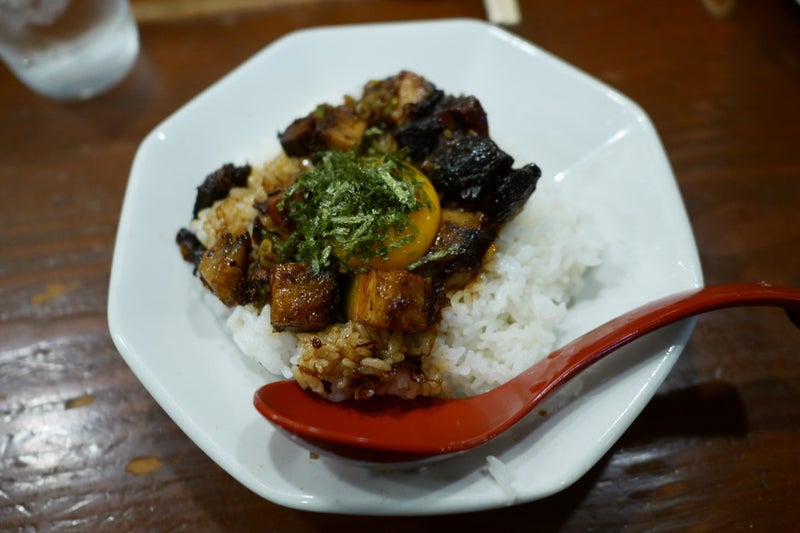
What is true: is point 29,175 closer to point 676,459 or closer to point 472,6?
point 472,6

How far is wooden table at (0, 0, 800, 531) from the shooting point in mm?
2098

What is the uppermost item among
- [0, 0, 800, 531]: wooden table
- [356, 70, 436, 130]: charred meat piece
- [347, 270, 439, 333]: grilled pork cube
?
[356, 70, 436, 130]: charred meat piece

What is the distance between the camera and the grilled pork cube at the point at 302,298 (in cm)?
195

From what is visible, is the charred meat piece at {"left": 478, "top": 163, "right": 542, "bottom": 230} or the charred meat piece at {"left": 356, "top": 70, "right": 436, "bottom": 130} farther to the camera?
the charred meat piece at {"left": 356, "top": 70, "right": 436, "bottom": 130}

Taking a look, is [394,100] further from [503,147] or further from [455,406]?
[455,406]

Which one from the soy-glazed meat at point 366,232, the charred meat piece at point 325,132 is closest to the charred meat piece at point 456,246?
the soy-glazed meat at point 366,232

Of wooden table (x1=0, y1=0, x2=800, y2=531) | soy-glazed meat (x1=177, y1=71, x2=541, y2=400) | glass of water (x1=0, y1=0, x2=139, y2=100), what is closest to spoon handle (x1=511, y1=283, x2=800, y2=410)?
soy-glazed meat (x1=177, y1=71, x2=541, y2=400)

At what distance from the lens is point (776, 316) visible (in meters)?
2.52

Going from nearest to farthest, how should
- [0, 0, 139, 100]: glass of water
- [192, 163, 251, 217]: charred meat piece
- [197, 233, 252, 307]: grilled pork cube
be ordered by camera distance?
[197, 233, 252, 307]: grilled pork cube → [192, 163, 251, 217]: charred meat piece → [0, 0, 139, 100]: glass of water

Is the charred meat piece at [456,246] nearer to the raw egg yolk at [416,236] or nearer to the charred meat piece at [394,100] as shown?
the raw egg yolk at [416,236]

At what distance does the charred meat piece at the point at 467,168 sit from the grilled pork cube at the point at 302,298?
58 cm

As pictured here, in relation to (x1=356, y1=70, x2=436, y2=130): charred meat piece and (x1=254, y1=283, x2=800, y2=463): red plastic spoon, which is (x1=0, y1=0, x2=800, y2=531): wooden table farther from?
(x1=356, y1=70, x2=436, y2=130): charred meat piece

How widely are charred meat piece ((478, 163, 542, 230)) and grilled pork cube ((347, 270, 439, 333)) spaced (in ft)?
1.45

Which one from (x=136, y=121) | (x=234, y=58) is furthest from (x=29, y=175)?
(x=234, y=58)
